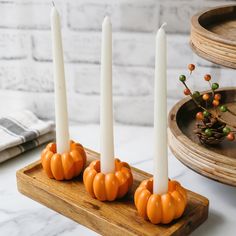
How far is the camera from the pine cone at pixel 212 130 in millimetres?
887

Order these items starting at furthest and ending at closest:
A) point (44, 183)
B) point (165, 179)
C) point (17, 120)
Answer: point (17, 120) → point (44, 183) → point (165, 179)

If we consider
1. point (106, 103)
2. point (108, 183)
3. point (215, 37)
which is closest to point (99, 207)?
point (108, 183)

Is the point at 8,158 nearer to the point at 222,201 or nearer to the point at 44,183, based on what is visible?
the point at 44,183

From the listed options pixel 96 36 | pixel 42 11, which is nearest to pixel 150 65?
pixel 96 36

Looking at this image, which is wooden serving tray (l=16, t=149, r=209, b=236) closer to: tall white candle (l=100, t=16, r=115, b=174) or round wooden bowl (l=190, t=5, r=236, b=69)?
tall white candle (l=100, t=16, r=115, b=174)

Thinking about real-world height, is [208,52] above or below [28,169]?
above

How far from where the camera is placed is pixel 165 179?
2.58ft

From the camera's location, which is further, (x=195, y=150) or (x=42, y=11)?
(x=42, y=11)

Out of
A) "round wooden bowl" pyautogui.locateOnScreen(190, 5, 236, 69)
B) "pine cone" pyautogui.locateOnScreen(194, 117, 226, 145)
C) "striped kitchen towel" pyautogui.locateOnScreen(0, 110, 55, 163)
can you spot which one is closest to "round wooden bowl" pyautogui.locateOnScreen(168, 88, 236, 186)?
"pine cone" pyautogui.locateOnScreen(194, 117, 226, 145)

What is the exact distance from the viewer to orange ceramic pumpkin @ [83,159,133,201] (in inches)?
32.8

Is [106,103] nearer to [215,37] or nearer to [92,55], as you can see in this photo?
[215,37]

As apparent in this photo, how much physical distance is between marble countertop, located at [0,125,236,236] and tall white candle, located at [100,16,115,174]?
0.36 ft

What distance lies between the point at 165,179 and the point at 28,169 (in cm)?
27

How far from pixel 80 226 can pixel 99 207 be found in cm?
4
